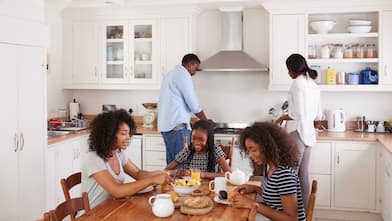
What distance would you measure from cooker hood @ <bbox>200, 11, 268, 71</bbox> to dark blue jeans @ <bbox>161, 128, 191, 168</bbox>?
3.26 ft

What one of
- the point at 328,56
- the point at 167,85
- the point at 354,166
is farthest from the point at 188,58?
the point at 354,166

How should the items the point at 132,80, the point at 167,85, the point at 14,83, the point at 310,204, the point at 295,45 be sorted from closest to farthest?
the point at 310,204, the point at 14,83, the point at 167,85, the point at 295,45, the point at 132,80

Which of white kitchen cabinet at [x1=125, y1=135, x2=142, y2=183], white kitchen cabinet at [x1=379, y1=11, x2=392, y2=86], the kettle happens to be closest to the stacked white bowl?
white kitchen cabinet at [x1=379, y1=11, x2=392, y2=86]

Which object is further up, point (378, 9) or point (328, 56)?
point (378, 9)

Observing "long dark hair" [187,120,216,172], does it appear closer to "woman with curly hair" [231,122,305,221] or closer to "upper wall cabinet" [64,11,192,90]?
"woman with curly hair" [231,122,305,221]

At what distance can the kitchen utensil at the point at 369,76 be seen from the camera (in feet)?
16.0

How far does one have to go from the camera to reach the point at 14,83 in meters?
3.69

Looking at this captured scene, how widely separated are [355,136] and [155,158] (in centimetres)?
211

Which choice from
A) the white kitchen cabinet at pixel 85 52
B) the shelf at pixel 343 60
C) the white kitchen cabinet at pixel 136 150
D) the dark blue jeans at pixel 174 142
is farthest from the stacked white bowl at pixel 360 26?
the white kitchen cabinet at pixel 85 52

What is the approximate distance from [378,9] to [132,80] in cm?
277

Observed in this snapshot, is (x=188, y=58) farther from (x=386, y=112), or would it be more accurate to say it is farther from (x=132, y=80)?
(x=386, y=112)

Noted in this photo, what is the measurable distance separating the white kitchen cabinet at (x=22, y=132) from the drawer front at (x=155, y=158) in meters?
1.36

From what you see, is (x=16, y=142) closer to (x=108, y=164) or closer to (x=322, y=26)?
(x=108, y=164)

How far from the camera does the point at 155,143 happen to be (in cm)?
516
